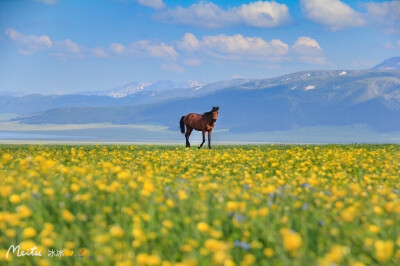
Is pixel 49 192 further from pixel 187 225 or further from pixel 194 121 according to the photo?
pixel 194 121

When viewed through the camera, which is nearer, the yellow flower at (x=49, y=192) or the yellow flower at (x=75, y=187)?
the yellow flower at (x=49, y=192)

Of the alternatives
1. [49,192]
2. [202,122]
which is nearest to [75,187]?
[49,192]

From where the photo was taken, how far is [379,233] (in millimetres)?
8656

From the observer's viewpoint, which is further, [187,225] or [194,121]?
[194,121]

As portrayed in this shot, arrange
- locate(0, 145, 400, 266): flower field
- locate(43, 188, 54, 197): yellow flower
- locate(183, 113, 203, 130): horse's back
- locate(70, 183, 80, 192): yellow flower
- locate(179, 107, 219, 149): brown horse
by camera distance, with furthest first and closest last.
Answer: locate(183, 113, 203, 130): horse's back
locate(179, 107, 219, 149): brown horse
locate(70, 183, 80, 192): yellow flower
locate(43, 188, 54, 197): yellow flower
locate(0, 145, 400, 266): flower field

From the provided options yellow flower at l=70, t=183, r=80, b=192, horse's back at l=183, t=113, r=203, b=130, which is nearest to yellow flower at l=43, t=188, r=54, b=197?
yellow flower at l=70, t=183, r=80, b=192

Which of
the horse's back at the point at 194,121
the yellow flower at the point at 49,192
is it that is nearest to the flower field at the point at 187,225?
the yellow flower at the point at 49,192

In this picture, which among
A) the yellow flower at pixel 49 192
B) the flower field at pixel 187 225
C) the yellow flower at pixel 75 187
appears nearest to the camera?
the flower field at pixel 187 225

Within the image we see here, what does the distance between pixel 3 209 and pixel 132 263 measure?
3752mm

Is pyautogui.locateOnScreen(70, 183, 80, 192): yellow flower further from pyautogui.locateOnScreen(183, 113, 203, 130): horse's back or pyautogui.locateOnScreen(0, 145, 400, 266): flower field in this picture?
pyautogui.locateOnScreen(183, 113, 203, 130): horse's back

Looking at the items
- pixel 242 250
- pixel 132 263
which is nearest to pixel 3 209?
pixel 132 263

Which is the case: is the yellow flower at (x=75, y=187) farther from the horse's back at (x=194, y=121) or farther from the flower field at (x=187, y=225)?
the horse's back at (x=194, y=121)

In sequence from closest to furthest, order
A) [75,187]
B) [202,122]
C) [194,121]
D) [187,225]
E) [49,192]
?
[187,225] → [49,192] → [75,187] → [202,122] → [194,121]

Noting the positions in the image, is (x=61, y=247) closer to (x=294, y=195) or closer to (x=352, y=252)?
(x=352, y=252)
